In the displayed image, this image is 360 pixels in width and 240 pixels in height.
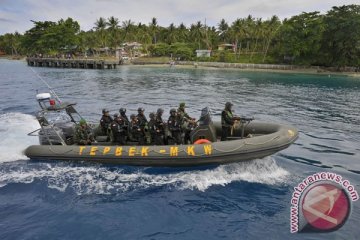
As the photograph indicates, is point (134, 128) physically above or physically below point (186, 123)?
Result: below

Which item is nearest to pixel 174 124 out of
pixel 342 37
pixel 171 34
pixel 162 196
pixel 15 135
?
pixel 162 196

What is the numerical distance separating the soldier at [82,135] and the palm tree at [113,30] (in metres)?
82.7

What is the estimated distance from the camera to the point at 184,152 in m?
9.38

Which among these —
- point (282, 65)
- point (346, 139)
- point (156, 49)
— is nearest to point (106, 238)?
point (346, 139)

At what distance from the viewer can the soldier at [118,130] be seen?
10.5 m

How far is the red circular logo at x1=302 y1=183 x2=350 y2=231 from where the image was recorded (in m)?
6.99

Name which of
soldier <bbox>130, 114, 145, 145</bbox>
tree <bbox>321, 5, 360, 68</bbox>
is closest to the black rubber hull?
soldier <bbox>130, 114, 145, 145</bbox>

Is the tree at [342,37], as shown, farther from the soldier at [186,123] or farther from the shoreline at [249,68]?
the soldier at [186,123]

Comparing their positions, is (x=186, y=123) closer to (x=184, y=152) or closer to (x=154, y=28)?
(x=184, y=152)

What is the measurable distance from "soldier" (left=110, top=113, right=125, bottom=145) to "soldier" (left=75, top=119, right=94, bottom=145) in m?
0.86

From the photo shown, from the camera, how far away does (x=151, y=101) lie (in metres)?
26.2

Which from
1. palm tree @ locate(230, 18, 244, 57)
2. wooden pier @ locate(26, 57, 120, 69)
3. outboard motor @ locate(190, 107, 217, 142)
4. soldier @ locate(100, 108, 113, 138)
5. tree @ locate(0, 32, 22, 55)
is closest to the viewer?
outboard motor @ locate(190, 107, 217, 142)

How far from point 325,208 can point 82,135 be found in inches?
300

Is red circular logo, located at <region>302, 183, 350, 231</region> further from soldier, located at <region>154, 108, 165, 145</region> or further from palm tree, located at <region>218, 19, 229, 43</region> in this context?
palm tree, located at <region>218, 19, 229, 43</region>
